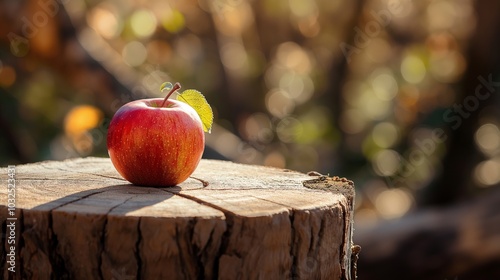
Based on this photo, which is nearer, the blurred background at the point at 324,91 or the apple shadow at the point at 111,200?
the apple shadow at the point at 111,200

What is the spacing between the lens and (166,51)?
272 inches

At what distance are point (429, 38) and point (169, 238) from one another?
5.80m

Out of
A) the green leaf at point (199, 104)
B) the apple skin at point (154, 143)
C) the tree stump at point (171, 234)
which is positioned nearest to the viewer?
the tree stump at point (171, 234)

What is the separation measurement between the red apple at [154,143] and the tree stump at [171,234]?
13 cm

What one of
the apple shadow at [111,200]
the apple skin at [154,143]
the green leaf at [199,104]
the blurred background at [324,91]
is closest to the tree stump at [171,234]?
the apple shadow at [111,200]

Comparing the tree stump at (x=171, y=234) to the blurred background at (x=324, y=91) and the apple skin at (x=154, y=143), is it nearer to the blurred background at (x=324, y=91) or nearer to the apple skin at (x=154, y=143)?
the apple skin at (x=154, y=143)

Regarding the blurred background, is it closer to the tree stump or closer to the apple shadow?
the apple shadow

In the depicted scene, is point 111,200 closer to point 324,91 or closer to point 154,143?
point 154,143

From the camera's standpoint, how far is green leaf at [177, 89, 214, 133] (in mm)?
2674

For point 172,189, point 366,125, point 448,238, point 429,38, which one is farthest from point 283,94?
point 172,189

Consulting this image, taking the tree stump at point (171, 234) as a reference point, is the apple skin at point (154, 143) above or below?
above

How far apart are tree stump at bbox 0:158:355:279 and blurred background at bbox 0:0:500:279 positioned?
2845 millimetres

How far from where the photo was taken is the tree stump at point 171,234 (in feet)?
6.64

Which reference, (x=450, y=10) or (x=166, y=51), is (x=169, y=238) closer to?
(x=166, y=51)
